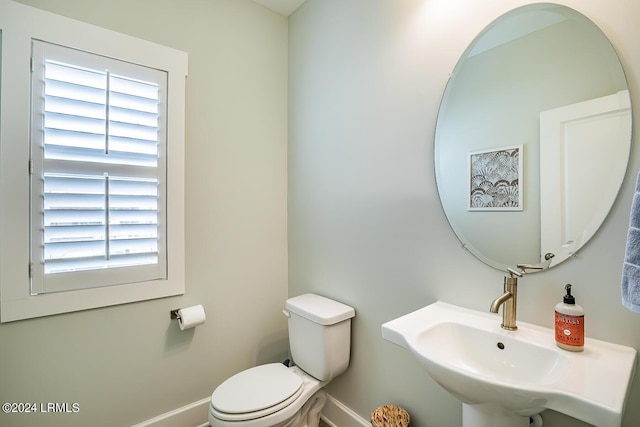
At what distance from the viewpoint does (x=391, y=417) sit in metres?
1.30

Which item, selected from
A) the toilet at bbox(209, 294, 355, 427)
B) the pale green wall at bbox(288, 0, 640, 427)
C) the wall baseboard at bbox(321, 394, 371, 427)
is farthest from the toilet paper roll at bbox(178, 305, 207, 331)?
the wall baseboard at bbox(321, 394, 371, 427)

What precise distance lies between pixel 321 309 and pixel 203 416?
3.31 feet

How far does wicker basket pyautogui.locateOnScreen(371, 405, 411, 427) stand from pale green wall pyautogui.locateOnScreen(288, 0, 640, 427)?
0.20 feet

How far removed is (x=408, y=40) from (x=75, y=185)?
1.71 m

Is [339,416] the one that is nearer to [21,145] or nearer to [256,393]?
[256,393]

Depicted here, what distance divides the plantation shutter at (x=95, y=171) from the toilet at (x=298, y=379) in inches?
29.8

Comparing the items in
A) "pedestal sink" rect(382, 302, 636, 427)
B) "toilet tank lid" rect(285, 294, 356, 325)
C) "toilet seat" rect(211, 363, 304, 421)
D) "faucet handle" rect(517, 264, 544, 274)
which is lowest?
"toilet seat" rect(211, 363, 304, 421)

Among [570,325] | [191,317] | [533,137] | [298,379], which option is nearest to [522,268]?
[570,325]

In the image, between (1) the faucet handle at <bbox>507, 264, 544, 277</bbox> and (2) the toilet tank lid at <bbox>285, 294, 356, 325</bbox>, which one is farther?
(2) the toilet tank lid at <bbox>285, 294, 356, 325</bbox>

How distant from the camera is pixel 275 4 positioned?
1987 mm

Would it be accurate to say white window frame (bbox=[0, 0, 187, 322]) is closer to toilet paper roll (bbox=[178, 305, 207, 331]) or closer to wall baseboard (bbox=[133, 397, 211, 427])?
toilet paper roll (bbox=[178, 305, 207, 331])

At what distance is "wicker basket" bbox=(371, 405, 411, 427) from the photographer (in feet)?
4.17

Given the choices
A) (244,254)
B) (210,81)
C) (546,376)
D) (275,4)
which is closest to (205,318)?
(244,254)

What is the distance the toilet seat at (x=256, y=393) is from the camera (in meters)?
1.27
